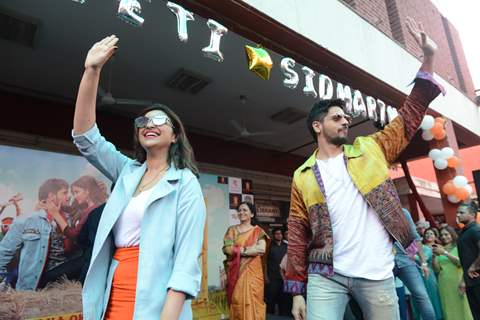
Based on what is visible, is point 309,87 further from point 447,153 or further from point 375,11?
point 375,11

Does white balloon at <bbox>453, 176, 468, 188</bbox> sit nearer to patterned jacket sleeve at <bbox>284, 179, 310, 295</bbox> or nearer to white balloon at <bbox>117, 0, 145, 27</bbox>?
patterned jacket sleeve at <bbox>284, 179, 310, 295</bbox>

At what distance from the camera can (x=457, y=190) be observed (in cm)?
612

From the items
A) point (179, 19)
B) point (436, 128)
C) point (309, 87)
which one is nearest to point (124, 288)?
point (179, 19)

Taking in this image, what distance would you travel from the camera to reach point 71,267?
13.8ft

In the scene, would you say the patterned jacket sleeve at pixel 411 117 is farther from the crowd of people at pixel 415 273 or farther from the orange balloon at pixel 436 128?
the orange balloon at pixel 436 128

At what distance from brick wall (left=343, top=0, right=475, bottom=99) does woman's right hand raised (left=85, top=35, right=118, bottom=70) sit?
643 cm

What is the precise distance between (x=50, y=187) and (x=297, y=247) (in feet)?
12.1

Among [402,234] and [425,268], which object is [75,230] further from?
[425,268]

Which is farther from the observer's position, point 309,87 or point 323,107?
point 309,87

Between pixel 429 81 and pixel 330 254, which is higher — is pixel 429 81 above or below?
above

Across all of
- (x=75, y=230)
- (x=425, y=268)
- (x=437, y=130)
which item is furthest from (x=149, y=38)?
(x=437, y=130)

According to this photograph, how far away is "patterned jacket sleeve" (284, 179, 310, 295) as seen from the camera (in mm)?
1898

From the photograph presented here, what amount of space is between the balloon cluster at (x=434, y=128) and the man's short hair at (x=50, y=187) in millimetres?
6130

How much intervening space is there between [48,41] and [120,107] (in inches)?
72.1
